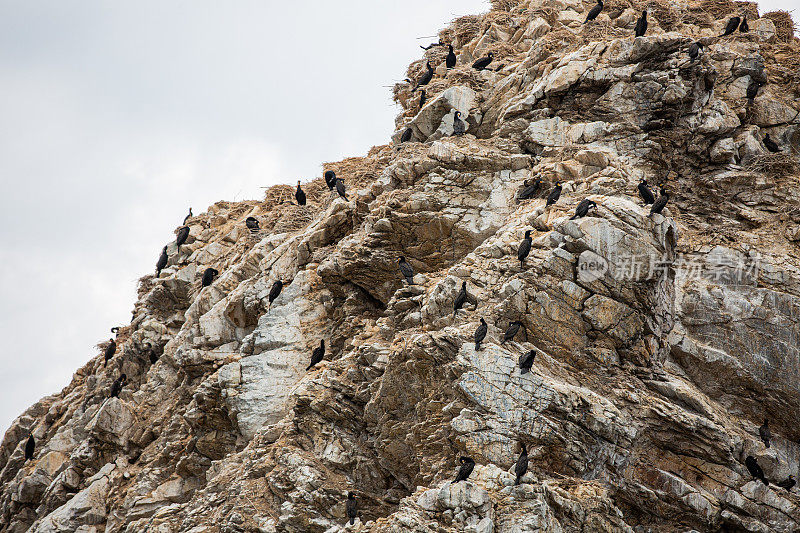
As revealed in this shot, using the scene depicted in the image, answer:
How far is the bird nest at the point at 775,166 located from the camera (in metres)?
19.2

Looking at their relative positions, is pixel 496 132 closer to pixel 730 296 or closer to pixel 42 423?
pixel 730 296

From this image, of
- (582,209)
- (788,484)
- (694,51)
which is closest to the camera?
(788,484)

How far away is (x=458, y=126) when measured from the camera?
21703 mm

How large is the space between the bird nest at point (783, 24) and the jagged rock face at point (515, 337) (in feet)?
1.20

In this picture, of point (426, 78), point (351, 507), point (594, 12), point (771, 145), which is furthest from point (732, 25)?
point (351, 507)

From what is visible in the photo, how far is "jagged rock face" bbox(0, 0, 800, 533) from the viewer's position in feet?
49.7

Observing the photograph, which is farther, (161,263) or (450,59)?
(161,263)

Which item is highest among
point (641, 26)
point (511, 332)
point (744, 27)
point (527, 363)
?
point (641, 26)

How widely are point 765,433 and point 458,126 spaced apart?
11186 millimetres

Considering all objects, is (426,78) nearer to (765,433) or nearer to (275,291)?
(275,291)

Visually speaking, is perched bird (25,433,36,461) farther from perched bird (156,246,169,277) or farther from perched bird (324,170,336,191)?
perched bird (324,170,336,191)

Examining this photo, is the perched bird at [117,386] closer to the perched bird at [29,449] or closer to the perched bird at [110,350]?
the perched bird at [110,350]

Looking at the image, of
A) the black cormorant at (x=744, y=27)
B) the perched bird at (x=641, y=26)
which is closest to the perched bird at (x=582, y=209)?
the perched bird at (x=641, y=26)

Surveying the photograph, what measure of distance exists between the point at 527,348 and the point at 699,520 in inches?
184
